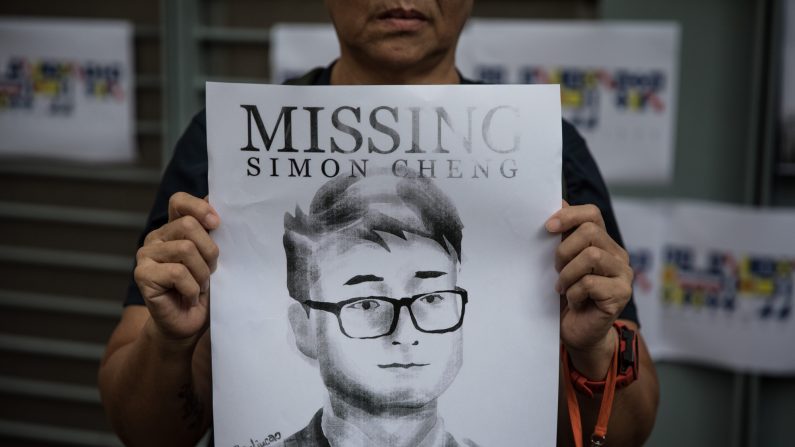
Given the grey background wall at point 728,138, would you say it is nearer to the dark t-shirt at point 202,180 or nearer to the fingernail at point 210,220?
the dark t-shirt at point 202,180

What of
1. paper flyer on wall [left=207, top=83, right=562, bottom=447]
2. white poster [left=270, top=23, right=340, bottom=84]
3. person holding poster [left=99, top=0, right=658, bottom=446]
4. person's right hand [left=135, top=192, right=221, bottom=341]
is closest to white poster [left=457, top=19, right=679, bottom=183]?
white poster [left=270, top=23, right=340, bottom=84]

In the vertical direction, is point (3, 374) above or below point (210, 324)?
below

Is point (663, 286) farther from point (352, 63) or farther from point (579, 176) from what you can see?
point (352, 63)

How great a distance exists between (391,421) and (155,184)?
Result: 8.58 ft

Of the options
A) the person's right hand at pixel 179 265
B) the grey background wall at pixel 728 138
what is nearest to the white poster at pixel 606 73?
the grey background wall at pixel 728 138

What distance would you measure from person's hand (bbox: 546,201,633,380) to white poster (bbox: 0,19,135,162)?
9.05ft

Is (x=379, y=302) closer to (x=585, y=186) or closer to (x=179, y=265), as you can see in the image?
(x=179, y=265)

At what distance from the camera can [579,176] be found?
5.30ft

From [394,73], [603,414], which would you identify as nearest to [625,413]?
[603,414]

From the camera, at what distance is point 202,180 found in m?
1.55

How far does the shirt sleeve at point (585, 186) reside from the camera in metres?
1.60

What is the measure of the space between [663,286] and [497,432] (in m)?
1.97

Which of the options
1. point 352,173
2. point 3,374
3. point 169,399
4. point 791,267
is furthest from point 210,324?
point 3,374

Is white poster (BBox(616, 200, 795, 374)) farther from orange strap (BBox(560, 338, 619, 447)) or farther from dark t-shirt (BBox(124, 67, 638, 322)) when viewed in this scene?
orange strap (BBox(560, 338, 619, 447))
